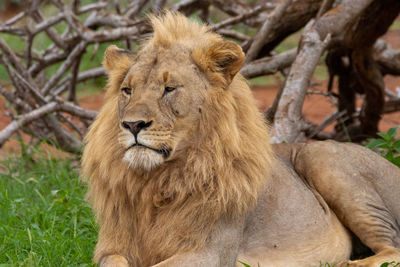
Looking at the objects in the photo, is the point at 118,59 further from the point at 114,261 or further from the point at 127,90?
the point at 114,261

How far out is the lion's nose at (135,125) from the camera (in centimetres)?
298

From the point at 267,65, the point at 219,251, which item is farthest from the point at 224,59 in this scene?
the point at 267,65

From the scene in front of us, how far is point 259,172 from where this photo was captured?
11.2 ft

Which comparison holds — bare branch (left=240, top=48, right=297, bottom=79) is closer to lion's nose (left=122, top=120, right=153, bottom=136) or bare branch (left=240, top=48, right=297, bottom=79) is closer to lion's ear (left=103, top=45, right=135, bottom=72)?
lion's ear (left=103, top=45, right=135, bottom=72)

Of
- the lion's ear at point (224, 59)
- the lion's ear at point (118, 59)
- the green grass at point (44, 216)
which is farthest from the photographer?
the green grass at point (44, 216)

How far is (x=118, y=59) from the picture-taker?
3533mm

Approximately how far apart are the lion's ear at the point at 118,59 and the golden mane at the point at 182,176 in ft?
0.04

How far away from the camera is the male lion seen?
10.4 ft

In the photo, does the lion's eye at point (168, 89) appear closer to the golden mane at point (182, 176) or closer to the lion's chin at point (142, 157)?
the golden mane at point (182, 176)

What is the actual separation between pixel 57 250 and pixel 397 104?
172 inches

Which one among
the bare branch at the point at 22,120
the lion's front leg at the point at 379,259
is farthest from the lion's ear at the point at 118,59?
the bare branch at the point at 22,120

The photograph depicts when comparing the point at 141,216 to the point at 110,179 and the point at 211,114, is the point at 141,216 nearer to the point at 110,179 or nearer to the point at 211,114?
the point at 110,179

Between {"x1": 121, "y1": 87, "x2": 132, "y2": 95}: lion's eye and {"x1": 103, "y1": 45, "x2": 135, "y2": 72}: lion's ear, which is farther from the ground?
{"x1": 103, "y1": 45, "x2": 135, "y2": 72}: lion's ear

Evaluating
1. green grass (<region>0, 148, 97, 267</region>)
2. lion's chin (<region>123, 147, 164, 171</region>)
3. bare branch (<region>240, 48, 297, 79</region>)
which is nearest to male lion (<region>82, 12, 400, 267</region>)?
lion's chin (<region>123, 147, 164, 171</region>)
